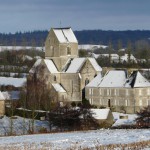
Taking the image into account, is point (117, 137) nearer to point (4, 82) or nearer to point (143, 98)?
point (143, 98)

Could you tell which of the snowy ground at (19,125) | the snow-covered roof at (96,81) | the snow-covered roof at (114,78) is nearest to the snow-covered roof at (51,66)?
the snow-covered roof at (96,81)

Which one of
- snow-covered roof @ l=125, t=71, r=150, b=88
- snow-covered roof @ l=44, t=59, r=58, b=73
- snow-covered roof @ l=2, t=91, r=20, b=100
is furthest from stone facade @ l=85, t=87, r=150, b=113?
snow-covered roof @ l=2, t=91, r=20, b=100

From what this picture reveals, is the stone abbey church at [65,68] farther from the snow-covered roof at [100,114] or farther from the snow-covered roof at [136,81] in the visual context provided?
the snow-covered roof at [100,114]

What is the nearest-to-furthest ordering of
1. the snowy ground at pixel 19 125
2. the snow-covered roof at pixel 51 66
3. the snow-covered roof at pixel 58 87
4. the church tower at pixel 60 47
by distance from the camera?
the snowy ground at pixel 19 125, the snow-covered roof at pixel 58 87, the snow-covered roof at pixel 51 66, the church tower at pixel 60 47

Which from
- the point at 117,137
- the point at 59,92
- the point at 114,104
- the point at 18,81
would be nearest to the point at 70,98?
the point at 59,92

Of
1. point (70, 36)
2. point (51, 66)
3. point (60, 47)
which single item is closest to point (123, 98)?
point (51, 66)

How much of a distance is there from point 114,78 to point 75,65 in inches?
231

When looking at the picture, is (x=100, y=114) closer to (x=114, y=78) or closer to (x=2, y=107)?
(x=2, y=107)

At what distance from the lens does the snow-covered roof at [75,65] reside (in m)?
69.1

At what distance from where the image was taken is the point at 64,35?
71.7 meters

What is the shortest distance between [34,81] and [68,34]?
Result: 928 centimetres

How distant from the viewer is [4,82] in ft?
287

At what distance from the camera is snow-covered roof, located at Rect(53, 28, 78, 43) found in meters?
70.8

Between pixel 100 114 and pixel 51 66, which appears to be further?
pixel 51 66
